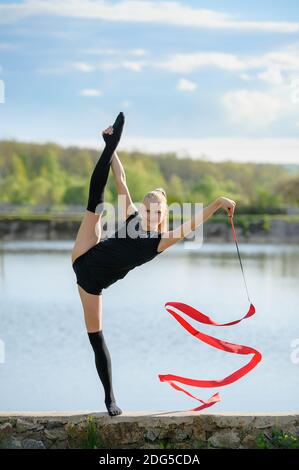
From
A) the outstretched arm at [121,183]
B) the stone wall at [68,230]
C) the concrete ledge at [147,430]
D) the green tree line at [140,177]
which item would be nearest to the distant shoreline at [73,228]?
the stone wall at [68,230]

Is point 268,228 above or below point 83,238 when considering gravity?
below

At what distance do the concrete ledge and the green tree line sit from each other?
32877 millimetres

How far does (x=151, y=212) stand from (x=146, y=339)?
217 inches

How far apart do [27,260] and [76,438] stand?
16.6m

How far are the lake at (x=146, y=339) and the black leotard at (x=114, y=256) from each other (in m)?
2.15

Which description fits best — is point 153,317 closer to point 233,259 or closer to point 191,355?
point 191,355

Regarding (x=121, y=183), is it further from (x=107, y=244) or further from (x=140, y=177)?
(x=140, y=177)

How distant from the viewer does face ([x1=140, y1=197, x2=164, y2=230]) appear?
459cm

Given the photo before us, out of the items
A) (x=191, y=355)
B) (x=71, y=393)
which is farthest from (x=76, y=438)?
(x=191, y=355)

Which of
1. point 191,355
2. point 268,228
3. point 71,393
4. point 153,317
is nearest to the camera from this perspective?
point 71,393

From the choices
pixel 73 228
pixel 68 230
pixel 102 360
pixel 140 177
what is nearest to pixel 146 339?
pixel 102 360

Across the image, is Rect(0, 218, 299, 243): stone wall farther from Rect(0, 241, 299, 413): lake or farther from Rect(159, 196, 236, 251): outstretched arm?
Rect(159, 196, 236, 251): outstretched arm

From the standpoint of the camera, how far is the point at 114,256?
15.1 feet

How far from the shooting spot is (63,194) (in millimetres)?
47938
